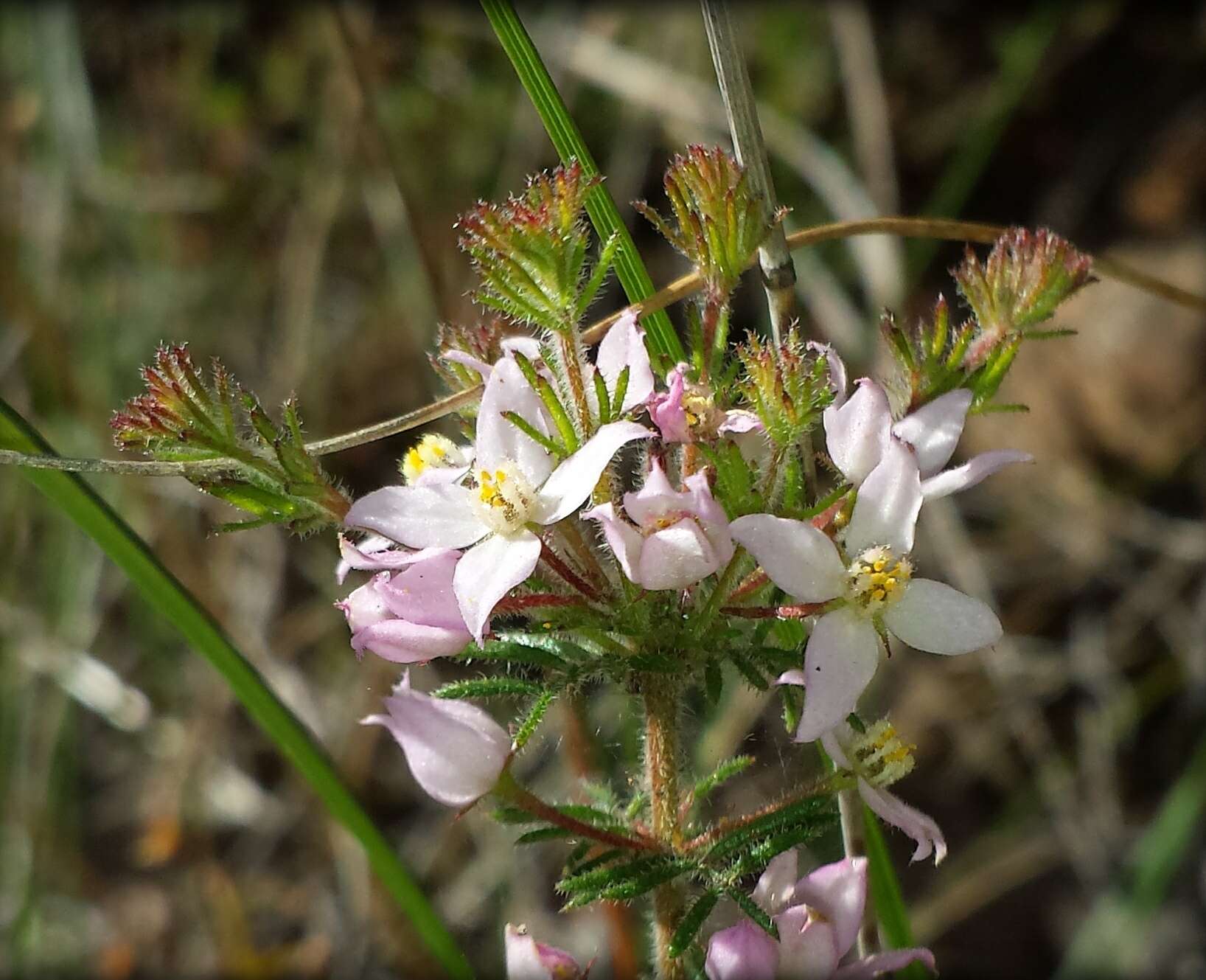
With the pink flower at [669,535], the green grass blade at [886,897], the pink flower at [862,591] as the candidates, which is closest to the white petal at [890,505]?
the pink flower at [862,591]

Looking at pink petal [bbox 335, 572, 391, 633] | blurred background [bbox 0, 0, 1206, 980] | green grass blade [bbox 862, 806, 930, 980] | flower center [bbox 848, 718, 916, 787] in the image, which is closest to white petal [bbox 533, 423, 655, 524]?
pink petal [bbox 335, 572, 391, 633]

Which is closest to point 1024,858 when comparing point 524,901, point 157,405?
point 524,901

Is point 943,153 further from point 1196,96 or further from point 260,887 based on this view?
point 260,887

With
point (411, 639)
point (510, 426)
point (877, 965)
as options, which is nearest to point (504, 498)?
point (510, 426)

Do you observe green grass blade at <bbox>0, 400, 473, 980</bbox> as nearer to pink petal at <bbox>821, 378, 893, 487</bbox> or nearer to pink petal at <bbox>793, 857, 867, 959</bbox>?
pink petal at <bbox>793, 857, 867, 959</bbox>

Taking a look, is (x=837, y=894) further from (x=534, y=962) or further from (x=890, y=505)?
(x=890, y=505)

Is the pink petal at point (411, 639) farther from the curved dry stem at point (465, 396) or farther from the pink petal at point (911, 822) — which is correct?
the pink petal at point (911, 822)
